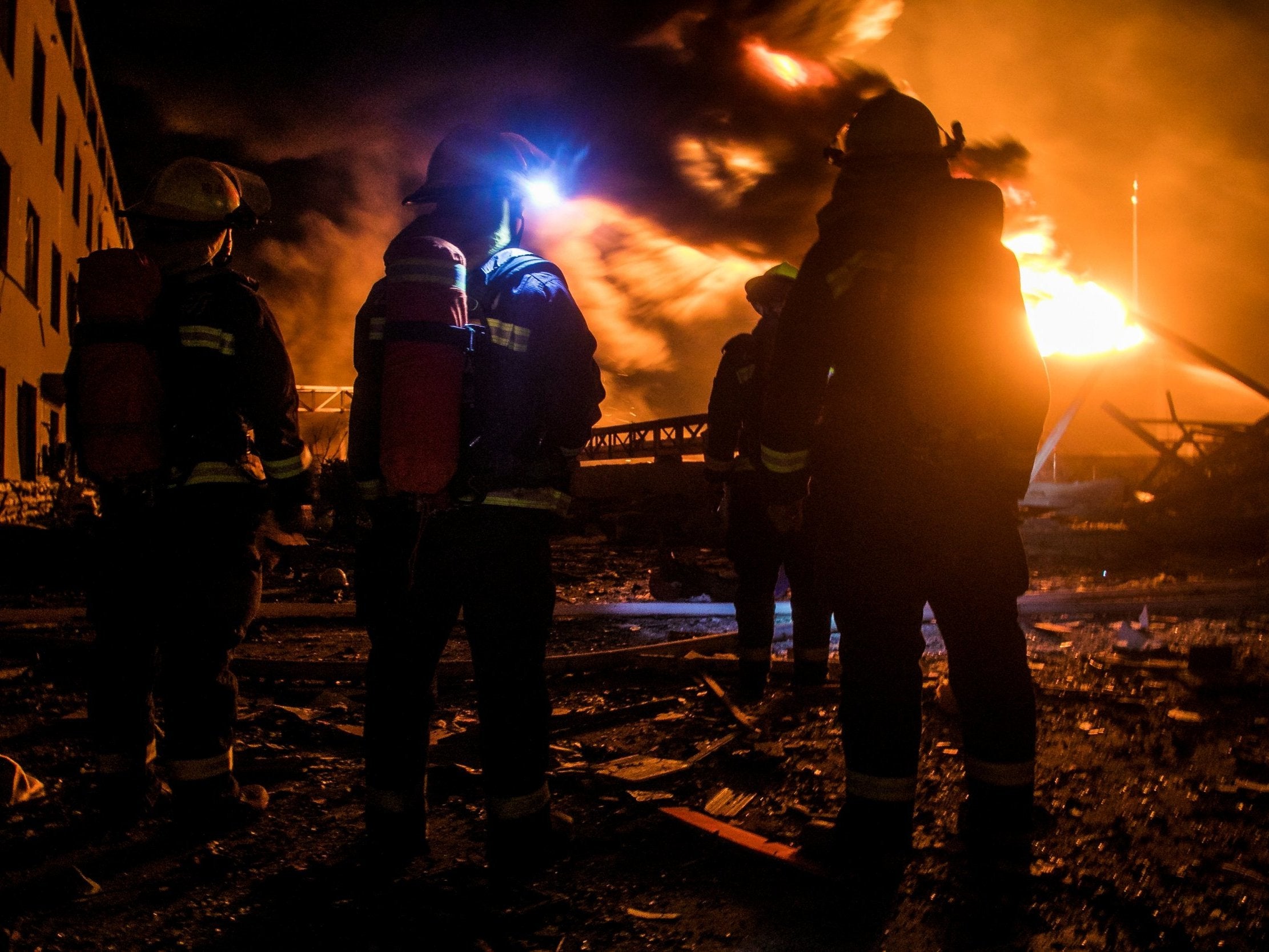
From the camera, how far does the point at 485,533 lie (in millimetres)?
2287

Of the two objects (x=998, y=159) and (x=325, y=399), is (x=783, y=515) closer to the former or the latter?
(x=998, y=159)

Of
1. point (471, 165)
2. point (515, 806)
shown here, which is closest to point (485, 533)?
point (515, 806)

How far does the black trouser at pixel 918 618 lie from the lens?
229cm

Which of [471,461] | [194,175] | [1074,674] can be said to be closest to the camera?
[471,461]

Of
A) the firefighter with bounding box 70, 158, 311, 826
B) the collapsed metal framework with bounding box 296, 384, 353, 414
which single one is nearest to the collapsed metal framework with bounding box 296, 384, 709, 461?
the collapsed metal framework with bounding box 296, 384, 353, 414

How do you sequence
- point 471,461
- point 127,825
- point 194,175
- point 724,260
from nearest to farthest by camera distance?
point 471,461
point 127,825
point 194,175
point 724,260

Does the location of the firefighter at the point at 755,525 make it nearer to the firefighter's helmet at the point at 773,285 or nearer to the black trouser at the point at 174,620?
the firefighter's helmet at the point at 773,285

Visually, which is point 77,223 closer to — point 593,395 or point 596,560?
point 596,560

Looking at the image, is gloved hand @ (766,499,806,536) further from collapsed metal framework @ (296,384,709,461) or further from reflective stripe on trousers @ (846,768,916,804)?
collapsed metal framework @ (296,384,709,461)

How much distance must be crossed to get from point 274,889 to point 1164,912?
7.97ft

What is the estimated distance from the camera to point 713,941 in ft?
6.38

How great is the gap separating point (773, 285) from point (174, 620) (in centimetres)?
312

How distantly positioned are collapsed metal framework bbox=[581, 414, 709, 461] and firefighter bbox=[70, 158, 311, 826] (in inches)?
554

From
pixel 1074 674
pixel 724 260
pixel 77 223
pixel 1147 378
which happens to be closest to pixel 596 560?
pixel 724 260
